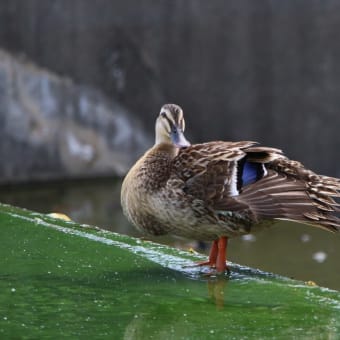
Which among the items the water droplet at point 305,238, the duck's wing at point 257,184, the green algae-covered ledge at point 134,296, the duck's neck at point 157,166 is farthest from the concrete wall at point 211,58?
the duck's wing at point 257,184

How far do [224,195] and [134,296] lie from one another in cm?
Answer: 59

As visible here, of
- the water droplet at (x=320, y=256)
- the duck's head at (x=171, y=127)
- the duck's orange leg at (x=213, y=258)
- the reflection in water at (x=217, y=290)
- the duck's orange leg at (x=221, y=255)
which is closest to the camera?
the reflection in water at (x=217, y=290)

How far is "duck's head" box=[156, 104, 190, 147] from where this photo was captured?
5.04 metres

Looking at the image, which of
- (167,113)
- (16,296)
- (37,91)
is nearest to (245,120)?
(37,91)

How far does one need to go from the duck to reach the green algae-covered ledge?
0.73 feet

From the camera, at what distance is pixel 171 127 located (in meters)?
5.08

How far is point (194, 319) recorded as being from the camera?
386cm

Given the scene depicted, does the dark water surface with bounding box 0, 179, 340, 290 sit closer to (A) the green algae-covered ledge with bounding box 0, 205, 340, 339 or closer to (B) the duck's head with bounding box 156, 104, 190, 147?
(B) the duck's head with bounding box 156, 104, 190, 147

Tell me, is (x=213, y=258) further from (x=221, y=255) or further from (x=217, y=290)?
(x=217, y=290)

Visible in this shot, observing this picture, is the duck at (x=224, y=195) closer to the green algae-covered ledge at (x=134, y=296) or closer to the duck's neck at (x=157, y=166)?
the duck's neck at (x=157, y=166)

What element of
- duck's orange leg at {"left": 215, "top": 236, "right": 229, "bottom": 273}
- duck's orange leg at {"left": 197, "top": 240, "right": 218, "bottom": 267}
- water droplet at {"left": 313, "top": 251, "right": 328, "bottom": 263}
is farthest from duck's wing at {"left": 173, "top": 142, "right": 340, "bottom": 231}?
water droplet at {"left": 313, "top": 251, "right": 328, "bottom": 263}

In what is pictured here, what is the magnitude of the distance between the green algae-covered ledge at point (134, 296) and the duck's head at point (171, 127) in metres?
0.52

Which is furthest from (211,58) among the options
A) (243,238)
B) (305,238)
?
(305,238)

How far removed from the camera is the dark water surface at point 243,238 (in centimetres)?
833
